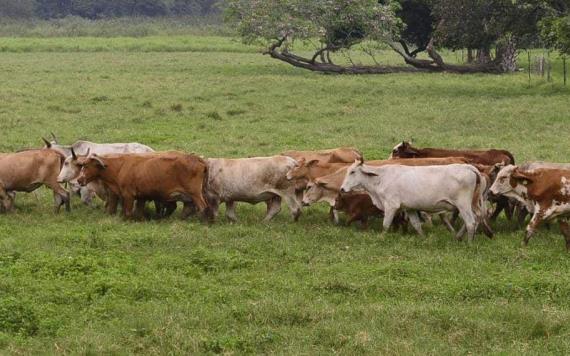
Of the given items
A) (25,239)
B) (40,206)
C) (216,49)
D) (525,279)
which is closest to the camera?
(525,279)

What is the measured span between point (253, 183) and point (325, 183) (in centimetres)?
103

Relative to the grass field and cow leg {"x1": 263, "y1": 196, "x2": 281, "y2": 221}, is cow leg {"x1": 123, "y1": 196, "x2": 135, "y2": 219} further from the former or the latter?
cow leg {"x1": 263, "y1": 196, "x2": 281, "y2": 221}

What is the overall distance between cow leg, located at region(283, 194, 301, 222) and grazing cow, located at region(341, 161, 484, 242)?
4.00 ft

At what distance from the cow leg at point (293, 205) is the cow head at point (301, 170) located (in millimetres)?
282

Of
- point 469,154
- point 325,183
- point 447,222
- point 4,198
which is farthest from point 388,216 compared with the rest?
point 4,198

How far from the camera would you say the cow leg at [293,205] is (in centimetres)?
1345

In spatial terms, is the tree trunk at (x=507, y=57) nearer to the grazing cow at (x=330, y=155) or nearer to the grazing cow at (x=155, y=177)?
the grazing cow at (x=330, y=155)

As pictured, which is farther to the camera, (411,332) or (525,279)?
(525,279)

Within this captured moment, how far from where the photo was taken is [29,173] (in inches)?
543

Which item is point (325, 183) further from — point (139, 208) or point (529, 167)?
point (529, 167)

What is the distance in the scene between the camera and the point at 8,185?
13.8 m

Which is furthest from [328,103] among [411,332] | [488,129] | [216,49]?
[216,49]

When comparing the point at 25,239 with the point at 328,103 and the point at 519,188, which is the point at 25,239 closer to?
the point at 519,188

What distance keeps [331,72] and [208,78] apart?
19.0 ft
